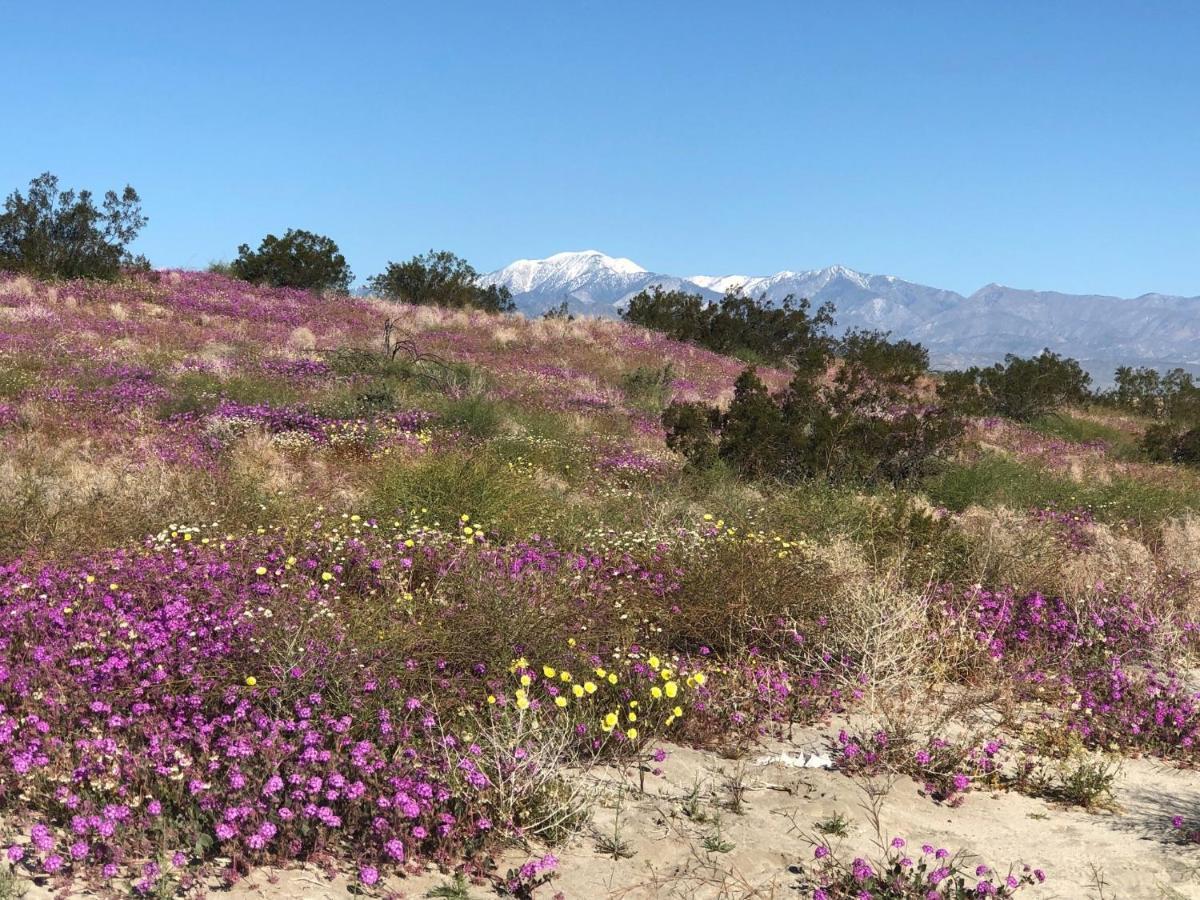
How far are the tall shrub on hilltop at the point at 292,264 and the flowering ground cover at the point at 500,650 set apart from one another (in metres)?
20.4

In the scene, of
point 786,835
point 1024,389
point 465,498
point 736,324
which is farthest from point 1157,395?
point 786,835

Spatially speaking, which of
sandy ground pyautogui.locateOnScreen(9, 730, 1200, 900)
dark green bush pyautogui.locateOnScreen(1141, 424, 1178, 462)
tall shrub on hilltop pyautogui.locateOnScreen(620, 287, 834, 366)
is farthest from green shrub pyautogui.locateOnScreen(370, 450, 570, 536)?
tall shrub on hilltop pyautogui.locateOnScreen(620, 287, 834, 366)

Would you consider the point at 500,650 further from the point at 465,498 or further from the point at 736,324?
the point at 736,324

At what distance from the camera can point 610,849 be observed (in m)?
A: 3.62

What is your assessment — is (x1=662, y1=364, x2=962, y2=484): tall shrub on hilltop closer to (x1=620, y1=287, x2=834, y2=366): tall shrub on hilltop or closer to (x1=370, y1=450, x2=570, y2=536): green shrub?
(x1=370, y1=450, x2=570, y2=536): green shrub

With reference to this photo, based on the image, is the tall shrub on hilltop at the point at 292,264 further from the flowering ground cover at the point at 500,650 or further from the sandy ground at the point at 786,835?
the sandy ground at the point at 786,835

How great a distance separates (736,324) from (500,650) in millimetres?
29550

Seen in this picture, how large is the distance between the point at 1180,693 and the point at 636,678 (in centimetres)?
357

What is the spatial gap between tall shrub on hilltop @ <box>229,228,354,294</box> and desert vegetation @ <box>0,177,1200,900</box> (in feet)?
66.0

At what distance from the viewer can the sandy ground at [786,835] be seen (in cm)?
338

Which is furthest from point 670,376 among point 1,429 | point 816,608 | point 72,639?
point 72,639

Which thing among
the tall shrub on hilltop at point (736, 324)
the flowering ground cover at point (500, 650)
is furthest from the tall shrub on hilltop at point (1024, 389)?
the flowering ground cover at point (500, 650)

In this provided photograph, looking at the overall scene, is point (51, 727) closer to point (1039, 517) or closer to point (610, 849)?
point (610, 849)

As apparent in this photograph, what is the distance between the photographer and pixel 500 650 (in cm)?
468
